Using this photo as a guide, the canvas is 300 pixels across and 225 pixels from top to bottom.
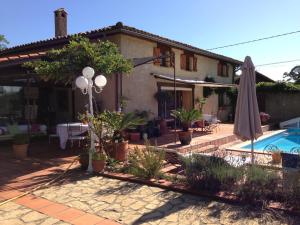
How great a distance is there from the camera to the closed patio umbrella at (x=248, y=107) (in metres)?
8.49

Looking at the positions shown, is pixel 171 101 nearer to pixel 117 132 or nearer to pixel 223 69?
pixel 223 69

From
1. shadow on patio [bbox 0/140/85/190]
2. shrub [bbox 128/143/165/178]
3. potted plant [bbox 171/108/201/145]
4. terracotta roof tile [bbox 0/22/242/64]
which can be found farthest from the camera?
terracotta roof tile [bbox 0/22/242/64]

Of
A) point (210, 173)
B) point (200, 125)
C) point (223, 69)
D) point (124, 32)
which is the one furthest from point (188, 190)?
point (223, 69)

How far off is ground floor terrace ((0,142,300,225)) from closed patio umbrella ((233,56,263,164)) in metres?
2.95

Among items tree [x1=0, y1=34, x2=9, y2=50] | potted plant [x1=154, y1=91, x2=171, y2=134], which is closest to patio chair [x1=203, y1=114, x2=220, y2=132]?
potted plant [x1=154, y1=91, x2=171, y2=134]

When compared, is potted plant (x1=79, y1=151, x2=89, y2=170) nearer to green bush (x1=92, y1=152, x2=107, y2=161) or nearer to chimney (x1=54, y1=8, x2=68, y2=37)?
green bush (x1=92, y1=152, x2=107, y2=161)

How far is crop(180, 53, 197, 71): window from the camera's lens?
2034cm

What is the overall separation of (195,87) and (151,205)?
16.6 meters

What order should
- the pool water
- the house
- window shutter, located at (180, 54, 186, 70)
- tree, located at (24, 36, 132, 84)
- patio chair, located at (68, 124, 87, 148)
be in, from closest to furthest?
tree, located at (24, 36, 132, 84) < patio chair, located at (68, 124, 87, 148) < the house < the pool water < window shutter, located at (180, 54, 186, 70)

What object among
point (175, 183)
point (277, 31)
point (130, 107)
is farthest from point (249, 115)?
point (277, 31)

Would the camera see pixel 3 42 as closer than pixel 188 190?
No

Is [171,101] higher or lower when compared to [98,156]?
higher

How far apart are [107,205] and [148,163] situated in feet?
6.10

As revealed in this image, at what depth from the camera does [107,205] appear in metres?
6.07
